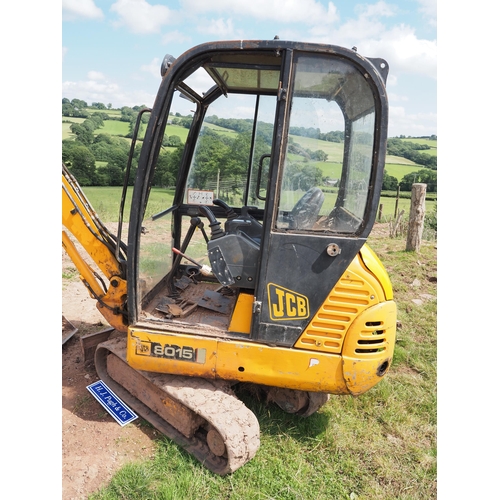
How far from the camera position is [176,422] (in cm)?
307

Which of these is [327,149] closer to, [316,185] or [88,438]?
[316,185]

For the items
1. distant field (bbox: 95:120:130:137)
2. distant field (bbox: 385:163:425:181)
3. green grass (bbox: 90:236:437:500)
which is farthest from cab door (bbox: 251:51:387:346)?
distant field (bbox: 95:120:130:137)

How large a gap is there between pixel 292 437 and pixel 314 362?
843mm

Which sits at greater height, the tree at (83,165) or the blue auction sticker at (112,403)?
the tree at (83,165)

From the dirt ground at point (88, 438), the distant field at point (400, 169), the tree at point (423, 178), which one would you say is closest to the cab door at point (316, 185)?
the dirt ground at point (88, 438)

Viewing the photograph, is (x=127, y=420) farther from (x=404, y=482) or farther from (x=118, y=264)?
(x=404, y=482)

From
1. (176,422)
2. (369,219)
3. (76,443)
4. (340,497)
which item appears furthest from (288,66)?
(76,443)

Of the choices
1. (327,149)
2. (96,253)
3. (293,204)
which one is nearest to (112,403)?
(96,253)

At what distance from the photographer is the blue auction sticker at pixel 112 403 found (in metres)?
3.25

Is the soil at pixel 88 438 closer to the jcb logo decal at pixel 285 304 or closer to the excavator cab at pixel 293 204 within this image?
the excavator cab at pixel 293 204

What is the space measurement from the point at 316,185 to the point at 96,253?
6.11ft

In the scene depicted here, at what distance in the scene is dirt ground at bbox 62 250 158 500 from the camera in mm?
2711

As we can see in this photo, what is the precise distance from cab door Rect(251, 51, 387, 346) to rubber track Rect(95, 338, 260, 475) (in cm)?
56

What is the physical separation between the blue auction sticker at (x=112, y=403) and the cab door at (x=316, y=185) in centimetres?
136
